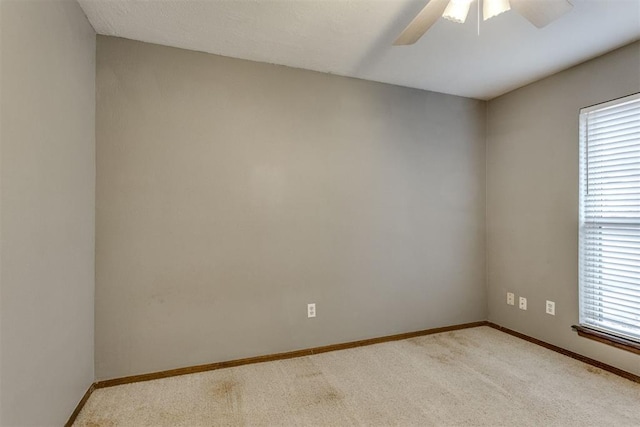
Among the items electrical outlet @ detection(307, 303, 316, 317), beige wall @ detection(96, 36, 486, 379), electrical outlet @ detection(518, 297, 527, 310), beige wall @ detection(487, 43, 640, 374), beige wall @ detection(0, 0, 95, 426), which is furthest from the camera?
electrical outlet @ detection(518, 297, 527, 310)

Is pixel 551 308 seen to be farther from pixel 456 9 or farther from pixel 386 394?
pixel 456 9

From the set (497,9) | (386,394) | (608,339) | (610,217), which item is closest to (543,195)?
(610,217)

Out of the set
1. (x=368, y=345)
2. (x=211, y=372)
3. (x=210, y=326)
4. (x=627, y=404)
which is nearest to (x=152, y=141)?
(x=210, y=326)

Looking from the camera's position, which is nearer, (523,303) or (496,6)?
(496,6)

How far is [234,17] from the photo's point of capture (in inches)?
79.6

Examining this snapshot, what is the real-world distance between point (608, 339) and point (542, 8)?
2419mm

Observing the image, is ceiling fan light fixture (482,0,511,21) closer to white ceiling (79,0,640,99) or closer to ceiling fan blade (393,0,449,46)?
ceiling fan blade (393,0,449,46)

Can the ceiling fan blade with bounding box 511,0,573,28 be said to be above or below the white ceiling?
below

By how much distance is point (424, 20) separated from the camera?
165cm

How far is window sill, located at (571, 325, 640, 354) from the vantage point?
232cm

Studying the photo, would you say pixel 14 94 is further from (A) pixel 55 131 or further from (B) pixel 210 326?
(B) pixel 210 326

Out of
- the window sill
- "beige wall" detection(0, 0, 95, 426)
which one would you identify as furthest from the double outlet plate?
"beige wall" detection(0, 0, 95, 426)

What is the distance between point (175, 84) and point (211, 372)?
2170 mm

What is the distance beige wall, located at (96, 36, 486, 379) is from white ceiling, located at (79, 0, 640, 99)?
0.21 meters
